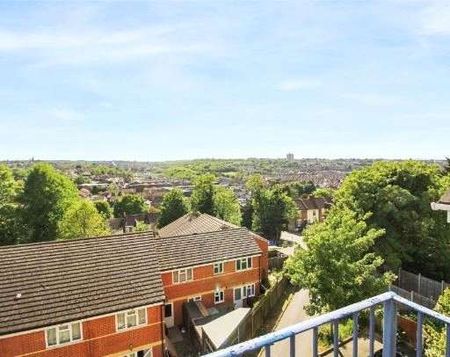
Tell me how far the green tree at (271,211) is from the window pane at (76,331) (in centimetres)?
4287

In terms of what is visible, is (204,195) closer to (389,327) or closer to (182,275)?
(182,275)

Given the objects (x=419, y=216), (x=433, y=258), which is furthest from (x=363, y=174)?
(x=433, y=258)

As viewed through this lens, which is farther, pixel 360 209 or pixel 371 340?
pixel 360 209

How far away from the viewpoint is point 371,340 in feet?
12.6

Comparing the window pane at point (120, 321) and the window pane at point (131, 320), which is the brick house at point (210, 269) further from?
the window pane at point (120, 321)

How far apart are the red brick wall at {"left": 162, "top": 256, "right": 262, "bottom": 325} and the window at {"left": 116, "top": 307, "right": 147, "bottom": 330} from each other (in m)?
6.07

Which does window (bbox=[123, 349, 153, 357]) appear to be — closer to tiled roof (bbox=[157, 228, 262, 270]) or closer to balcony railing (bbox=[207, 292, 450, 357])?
tiled roof (bbox=[157, 228, 262, 270])

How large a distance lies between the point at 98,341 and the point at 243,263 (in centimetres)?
1387

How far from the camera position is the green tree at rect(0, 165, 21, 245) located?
1590 inches

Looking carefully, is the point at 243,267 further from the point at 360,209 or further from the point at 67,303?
the point at 67,303

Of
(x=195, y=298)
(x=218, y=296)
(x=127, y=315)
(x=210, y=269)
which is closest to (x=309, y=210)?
(x=218, y=296)

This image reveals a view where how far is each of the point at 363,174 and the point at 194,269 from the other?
1410 centimetres

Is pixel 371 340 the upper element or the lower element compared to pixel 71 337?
upper

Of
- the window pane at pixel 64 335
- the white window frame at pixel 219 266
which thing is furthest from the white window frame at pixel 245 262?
the window pane at pixel 64 335
